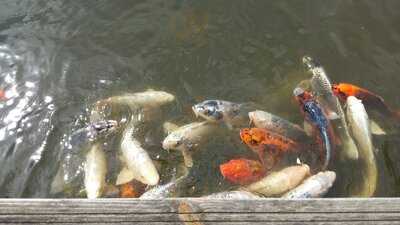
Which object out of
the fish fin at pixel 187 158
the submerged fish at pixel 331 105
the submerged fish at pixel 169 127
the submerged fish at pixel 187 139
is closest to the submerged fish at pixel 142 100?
the submerged fish at pixel 169 127

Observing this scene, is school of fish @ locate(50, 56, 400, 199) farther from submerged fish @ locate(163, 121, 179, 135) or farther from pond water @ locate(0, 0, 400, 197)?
pond water @ locate(0, 0, 400, 197)

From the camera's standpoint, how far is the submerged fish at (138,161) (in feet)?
14.6

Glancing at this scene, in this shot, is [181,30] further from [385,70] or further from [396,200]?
[396,200]

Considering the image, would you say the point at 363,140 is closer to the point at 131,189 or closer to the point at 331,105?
the point at 331,105

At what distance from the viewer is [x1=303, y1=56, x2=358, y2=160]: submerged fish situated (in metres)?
4.83

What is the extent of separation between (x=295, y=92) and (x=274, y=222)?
9.55 feet

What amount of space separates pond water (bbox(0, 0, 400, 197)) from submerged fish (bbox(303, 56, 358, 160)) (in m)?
0.26

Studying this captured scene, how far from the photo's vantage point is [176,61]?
593 centimetres

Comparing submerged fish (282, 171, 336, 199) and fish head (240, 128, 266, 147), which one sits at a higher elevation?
fish head (240, 128, 266, 147)

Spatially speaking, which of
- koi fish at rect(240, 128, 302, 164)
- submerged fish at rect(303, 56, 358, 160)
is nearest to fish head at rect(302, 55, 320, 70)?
submerged fish at rect(303, 56, 358, 160)

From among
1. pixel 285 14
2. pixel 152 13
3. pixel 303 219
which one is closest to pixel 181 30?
pixel 152 13

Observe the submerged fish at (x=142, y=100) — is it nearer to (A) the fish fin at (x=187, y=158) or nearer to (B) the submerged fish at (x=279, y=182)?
(A) the fish fin at (x=187, y=158)

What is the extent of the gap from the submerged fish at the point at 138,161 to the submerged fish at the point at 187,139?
0.26 metres

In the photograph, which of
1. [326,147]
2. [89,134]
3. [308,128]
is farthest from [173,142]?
[326,147]
